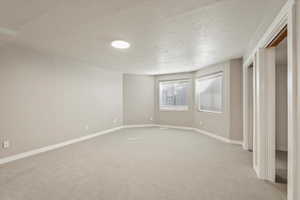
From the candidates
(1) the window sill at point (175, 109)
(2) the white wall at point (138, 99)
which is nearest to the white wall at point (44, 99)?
(2) the white wall at point (138, 99)

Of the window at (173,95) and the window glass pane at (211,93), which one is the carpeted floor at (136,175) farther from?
the window at (173,95)

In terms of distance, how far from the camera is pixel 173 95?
6234 millimetres

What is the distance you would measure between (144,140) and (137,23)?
322 cm

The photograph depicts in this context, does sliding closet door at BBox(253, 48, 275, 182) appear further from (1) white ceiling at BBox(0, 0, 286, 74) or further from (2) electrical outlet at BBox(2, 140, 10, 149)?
(2) electrical outlet at BBox(2, 140, 10, 149)

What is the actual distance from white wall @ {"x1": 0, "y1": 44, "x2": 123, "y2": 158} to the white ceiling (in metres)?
0.43

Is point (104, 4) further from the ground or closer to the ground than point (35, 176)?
further from the ground

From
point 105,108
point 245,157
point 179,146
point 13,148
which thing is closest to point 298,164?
point 245,157

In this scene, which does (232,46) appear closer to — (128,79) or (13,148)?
(128,79)

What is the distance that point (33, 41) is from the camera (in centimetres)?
273

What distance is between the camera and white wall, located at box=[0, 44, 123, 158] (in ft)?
9.24

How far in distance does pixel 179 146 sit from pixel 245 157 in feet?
4.69

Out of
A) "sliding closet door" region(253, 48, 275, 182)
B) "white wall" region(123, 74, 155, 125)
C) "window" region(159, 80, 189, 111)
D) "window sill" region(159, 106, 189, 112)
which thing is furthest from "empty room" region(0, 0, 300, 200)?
"white wall" region(123, 74, 155, 125)

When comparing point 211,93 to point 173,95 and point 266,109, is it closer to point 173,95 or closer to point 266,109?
point 173,95

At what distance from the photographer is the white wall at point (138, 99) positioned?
619 centimetres
